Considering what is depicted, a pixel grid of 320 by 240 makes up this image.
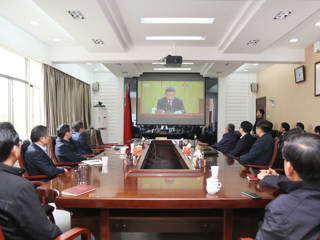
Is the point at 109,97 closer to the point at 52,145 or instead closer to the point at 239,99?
the point at 239,99

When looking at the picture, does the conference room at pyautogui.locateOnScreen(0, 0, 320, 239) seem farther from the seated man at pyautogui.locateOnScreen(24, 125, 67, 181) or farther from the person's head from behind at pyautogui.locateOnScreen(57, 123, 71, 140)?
the person's head from behind at pyautogui.locateOnScreen(57, 123, 71, 140)

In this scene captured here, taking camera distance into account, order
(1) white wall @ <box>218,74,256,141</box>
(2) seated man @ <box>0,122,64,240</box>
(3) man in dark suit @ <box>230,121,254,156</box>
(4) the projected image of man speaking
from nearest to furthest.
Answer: (2) seated man @ <box>0,122,64,240</box> → (3) man in dark suit @ <box>230,121,254,156</box> → (4) the projected image of man speaking → (1) white wall @ <box>218,74,256,141</box>

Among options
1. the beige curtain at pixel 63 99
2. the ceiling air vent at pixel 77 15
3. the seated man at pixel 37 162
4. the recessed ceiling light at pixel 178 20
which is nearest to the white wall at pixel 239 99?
the recessed ceiling light at pixel 178 20

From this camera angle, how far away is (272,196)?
5.19ft

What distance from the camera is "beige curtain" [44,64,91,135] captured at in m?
5.75

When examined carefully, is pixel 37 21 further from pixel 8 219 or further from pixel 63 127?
pixel 8 219

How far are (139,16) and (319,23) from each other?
10.9ft

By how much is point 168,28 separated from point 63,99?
3739 millimetres

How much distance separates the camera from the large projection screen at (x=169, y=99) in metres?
8.87

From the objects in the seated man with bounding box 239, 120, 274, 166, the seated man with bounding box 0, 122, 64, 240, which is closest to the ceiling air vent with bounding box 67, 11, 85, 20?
the seated man with bounding box 0, 122, 64, 240

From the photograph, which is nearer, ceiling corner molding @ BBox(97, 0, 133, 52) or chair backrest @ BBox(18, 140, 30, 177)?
chair backrest @ BBox(18, 140, 30, 177)

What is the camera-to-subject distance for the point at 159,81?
29.2 ft

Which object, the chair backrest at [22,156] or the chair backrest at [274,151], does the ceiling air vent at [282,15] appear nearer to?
the chair backrest at [274,151]

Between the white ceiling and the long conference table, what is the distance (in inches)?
102
